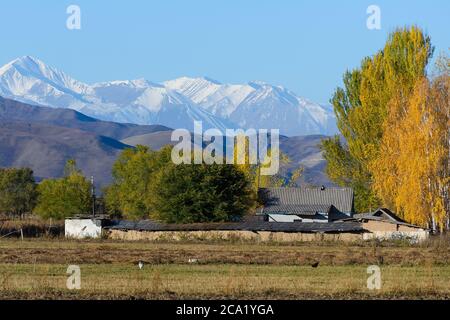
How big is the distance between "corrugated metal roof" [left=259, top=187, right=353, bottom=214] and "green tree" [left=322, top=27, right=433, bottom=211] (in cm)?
1662

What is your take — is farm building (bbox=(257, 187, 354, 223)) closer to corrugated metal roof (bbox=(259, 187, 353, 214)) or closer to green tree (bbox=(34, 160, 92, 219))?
corrugated metal roof (bbox=(259, 187, 353, 214))

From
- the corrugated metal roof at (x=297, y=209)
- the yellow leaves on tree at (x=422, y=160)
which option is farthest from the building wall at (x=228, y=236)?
the corrugated metal roof at (x=297, y=209)

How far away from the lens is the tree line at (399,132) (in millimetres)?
64062

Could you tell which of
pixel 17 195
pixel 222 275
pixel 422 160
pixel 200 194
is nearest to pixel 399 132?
pixel 422 160

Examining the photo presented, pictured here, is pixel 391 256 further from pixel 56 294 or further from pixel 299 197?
pixel 299 197

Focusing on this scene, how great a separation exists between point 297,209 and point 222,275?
6339 centimetres

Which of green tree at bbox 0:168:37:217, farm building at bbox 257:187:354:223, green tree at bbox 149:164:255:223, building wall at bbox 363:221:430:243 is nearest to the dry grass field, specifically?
building wall at bbox 363:221:430:243

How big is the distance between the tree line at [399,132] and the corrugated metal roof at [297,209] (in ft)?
39.4

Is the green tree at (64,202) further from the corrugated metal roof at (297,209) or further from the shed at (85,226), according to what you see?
the corrugated metal roof at (297,209)

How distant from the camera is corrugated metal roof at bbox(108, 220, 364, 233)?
64688mm
